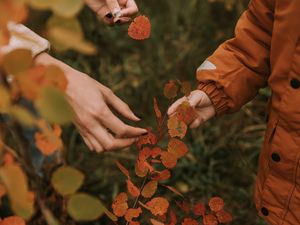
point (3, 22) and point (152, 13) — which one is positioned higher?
point (3, 22)

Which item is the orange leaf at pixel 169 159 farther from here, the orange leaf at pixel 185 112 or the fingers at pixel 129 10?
the fingers at pixel 129 10

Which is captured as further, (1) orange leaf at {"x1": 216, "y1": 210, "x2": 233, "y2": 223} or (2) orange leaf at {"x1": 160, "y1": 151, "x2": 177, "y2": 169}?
(1) orange leaf at {"x1": 216, "y1": 210, "x2": 233, "y2": 223}

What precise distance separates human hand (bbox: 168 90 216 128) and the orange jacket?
2 centimetres

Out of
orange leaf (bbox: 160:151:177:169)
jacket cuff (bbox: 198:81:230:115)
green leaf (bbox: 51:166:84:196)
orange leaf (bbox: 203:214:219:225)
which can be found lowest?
orange leaf (bbox: 203:214:219:225)

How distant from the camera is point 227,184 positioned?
2.06m

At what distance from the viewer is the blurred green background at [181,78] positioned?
6.64 ft

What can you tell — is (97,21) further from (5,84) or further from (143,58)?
(5,84)

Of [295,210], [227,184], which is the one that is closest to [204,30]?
[227,184]

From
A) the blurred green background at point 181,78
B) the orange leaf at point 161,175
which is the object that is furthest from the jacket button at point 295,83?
the blurred green background at point 181,78

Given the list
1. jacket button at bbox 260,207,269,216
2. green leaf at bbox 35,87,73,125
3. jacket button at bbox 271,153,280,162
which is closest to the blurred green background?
jacket button at bbox 260,207,269,216

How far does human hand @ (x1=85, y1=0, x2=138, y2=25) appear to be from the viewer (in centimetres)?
105

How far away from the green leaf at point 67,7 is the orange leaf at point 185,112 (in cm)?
66

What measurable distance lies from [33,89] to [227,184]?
165cm

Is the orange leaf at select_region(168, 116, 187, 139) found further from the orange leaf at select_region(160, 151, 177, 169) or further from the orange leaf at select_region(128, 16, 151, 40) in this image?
the orange leaf at select_region(128, 16, 151, 40)
